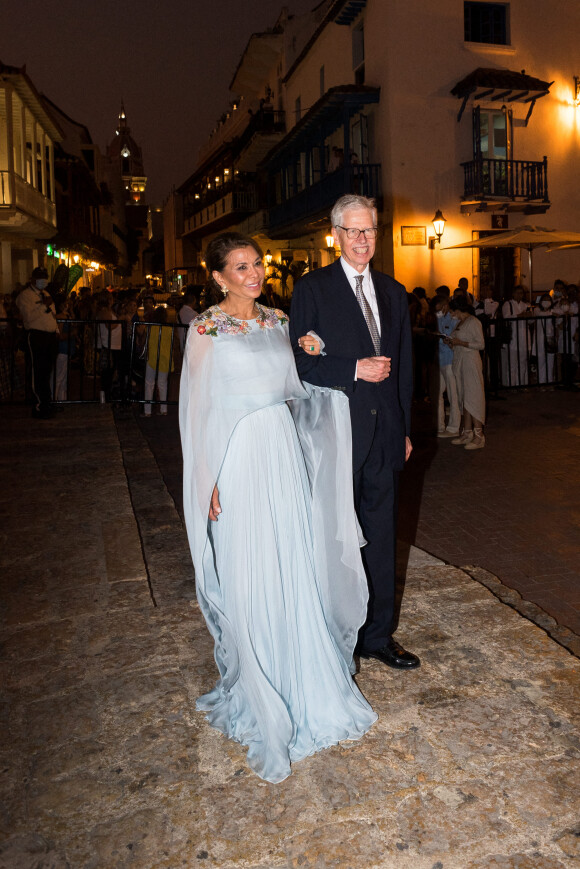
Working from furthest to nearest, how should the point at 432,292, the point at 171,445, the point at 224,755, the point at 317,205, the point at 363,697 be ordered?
the point at 317,205 → the point at 432,292 → the point at 171,445 → the point at 363,697 → the point at 224,755

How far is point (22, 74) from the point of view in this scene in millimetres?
23391

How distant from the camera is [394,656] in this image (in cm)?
359

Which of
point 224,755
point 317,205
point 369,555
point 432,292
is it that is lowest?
point 224,755

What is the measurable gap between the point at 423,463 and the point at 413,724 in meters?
5.62

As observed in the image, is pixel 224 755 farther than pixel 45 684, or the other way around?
pixel 45 684

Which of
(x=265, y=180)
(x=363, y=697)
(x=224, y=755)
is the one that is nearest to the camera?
(x=224, y=755)

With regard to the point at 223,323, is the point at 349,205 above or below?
above

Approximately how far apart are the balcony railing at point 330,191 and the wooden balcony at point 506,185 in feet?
8.23

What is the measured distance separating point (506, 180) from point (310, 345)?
1979cm

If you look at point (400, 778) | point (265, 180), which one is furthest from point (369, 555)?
point (265, 180)

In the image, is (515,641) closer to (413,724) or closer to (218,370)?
(413,724)

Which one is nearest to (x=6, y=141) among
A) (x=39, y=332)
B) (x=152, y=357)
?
(x=152, y=357)

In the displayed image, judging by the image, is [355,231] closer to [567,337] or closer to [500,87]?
[567,337]

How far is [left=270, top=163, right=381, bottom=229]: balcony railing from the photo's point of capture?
21766 mm
